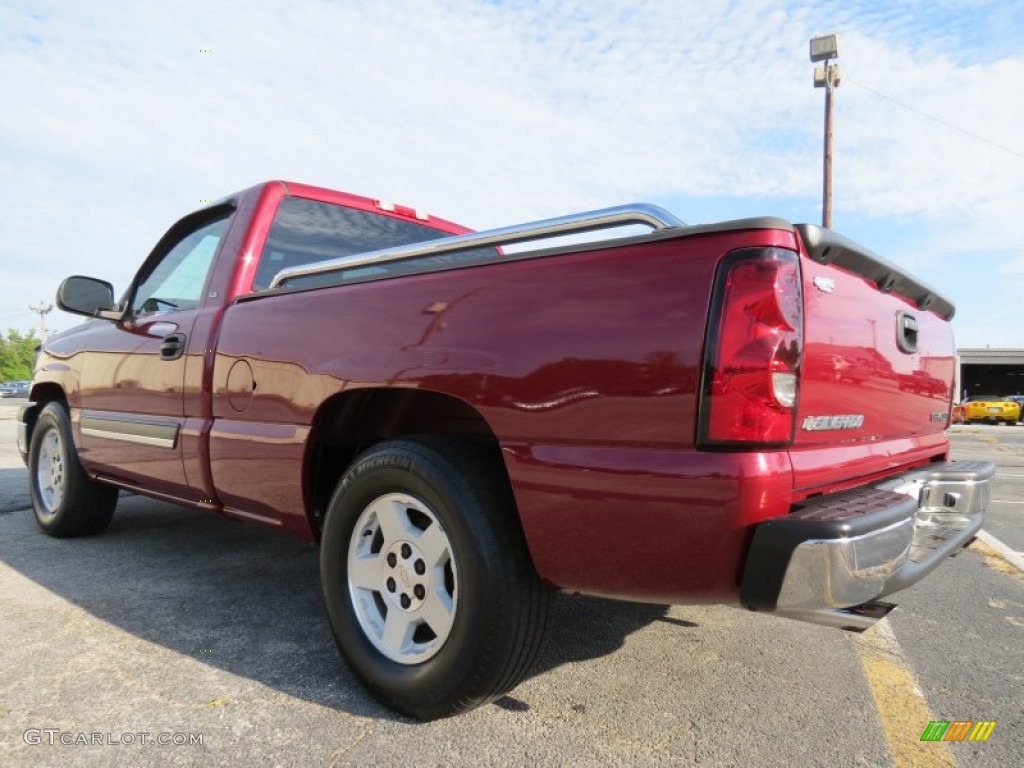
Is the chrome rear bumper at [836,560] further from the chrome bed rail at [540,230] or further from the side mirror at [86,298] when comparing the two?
the side mirror at [86,298]

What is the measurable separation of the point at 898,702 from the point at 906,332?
123 cm

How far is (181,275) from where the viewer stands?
3662mm

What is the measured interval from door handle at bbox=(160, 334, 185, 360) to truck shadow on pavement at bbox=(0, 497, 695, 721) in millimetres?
1102

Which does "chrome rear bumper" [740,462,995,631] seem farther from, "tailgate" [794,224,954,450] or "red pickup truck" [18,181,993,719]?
"tailgate" [794,224,954,450]

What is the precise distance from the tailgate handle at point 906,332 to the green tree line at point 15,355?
96.3 metres

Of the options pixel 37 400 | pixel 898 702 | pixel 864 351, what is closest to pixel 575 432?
pixel 864 351

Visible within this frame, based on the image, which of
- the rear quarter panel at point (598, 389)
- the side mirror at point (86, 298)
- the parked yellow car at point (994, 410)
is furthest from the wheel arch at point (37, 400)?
the parked yellow car at point (994, 410)

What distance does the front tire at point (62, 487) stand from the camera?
13.4ft

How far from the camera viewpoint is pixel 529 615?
6.42ft

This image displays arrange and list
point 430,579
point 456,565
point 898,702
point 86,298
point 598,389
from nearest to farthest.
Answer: point 598,389
point 456,565
point 430,579
point 898,702
point 86,298

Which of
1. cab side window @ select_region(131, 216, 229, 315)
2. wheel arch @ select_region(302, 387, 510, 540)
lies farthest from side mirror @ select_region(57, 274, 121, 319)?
wheel arch @ select_region(302, 387, 510, 540)

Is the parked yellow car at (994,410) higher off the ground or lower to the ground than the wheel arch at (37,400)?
lower

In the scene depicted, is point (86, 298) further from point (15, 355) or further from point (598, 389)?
point (15, 355)

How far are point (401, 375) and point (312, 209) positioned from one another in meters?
1.65
